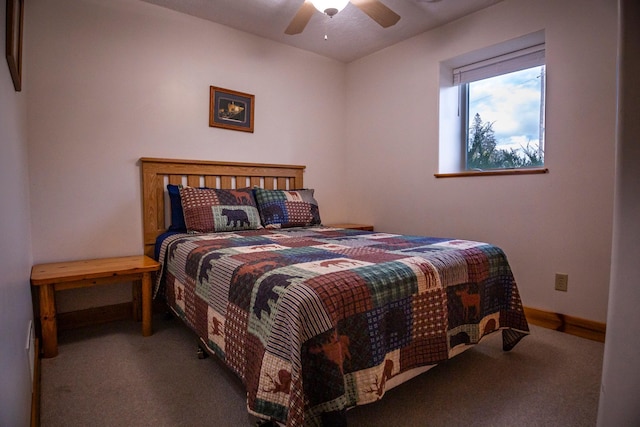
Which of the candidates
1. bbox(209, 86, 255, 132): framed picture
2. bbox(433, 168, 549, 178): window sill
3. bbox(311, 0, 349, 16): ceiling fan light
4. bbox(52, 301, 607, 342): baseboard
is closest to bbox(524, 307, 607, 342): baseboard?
bbox(52, 301, 607, 342): baseboard

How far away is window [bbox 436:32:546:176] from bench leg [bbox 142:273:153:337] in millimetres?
2497

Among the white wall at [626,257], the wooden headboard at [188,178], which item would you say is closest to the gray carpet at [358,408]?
the wooden headboard at [188,178]

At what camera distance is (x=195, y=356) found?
189 cm

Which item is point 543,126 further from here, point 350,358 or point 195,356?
point 195,356

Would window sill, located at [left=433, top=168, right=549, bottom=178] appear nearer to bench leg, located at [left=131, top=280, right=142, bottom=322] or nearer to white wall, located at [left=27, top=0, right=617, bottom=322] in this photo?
white wall, located at [left=27, top=0, right=617, bottom=322]

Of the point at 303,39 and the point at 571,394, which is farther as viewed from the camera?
the point at 303,39

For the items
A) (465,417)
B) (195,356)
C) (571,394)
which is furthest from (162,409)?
(571,394)

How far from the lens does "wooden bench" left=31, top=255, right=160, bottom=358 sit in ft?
6.14

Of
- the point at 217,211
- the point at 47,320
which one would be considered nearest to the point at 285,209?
the point at 217,211

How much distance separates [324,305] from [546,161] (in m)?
2.13

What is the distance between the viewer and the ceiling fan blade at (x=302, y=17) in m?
2.11

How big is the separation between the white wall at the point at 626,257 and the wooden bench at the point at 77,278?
2.26 meters

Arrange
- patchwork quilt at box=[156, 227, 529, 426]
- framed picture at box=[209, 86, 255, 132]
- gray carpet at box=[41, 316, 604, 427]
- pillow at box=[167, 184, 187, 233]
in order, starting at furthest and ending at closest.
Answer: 1. framed picture at box=[209, 86, 255, 132]
2. pillow at box=[167, 184, 187, 233]
3. gray carpet at box=[41, 316, 604, 427]
4. patchwork quilt at box=[156, 227, 529, 426]

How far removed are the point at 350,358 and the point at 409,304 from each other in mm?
362
